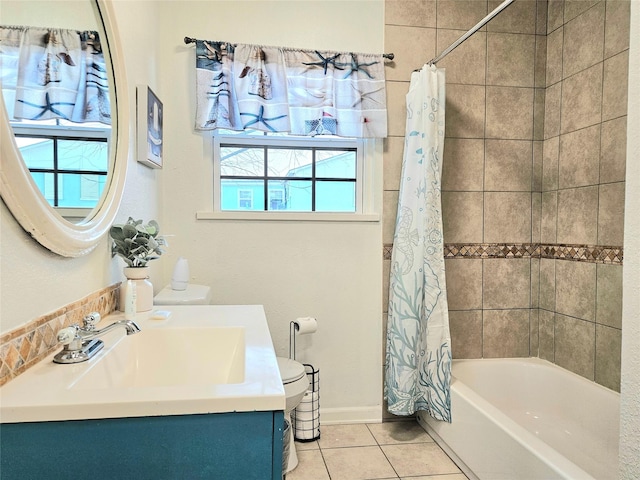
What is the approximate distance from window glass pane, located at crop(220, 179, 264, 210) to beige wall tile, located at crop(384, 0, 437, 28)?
1.18 meters

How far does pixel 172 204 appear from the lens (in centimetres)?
234

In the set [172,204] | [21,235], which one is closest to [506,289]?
[172,204]

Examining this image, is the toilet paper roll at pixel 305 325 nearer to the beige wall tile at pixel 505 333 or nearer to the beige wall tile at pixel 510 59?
the beige wall tile at pixel 505 333

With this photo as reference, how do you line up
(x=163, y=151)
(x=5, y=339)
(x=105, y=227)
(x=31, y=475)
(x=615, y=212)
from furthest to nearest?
(x=163, y=151) < (x=615, y=212) < (x=105, y=227) < (x=5, y=339) < (x=31, y=475)

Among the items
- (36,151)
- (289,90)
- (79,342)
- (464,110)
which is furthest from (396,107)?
(79,342)

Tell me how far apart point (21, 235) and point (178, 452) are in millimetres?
557

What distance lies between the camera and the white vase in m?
1.48

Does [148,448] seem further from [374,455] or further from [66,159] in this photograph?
[374,455]

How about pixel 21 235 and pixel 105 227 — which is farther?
pixel 105 227

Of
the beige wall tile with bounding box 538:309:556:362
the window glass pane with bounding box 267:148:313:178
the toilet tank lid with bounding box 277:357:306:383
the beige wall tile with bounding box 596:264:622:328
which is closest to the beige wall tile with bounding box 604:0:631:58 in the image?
the beige wall tile with bounding box 596:264:622:328

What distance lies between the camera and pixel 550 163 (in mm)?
2551

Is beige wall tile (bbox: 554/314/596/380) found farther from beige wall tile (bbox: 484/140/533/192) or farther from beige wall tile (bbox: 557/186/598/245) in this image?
beige wall tile (bbox: 484/140/533/192)

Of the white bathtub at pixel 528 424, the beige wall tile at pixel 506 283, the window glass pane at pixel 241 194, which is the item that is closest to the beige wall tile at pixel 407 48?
the window glass pane at pixel 241 194

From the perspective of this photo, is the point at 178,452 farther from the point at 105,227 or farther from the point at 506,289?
the point at 506,289
